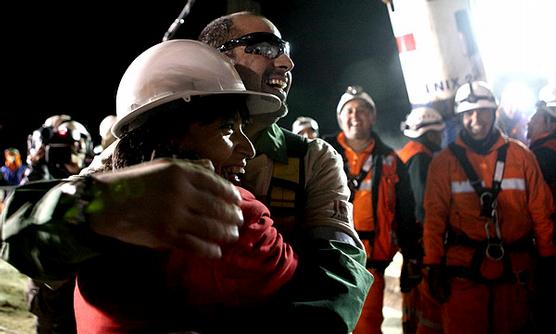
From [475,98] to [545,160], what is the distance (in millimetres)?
1261

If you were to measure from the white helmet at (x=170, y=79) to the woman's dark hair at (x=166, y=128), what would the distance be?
3cm

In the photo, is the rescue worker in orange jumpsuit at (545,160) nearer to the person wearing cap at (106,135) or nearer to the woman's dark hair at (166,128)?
the woman's dark hair at (166,128)

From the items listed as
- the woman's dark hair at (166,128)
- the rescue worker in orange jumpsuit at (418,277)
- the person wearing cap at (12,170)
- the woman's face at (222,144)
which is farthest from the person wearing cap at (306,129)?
the person wearing cap at (12,170)

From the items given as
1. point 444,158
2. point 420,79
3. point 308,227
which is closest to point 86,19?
point 420,79

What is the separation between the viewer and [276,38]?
2297 millimetres

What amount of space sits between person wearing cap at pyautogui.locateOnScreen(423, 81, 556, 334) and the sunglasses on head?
3.33m

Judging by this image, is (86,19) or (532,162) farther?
(86,19)

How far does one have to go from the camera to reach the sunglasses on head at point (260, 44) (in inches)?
88.7

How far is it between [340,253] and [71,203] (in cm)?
100

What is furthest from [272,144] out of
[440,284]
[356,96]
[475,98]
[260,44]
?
[356,96]

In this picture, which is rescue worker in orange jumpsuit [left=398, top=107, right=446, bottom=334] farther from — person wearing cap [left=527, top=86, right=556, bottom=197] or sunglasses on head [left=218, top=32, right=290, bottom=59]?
sunglasses on head [left=218, top=32, right=290, bottom=59]

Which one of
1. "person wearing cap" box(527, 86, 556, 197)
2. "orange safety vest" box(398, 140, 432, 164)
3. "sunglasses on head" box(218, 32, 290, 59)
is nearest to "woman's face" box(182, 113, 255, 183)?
"sunglasses on head" box(218, 32, 290, 59)

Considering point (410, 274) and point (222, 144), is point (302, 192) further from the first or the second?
point (410, 274)

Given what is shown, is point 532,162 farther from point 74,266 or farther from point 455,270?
point 74,266
